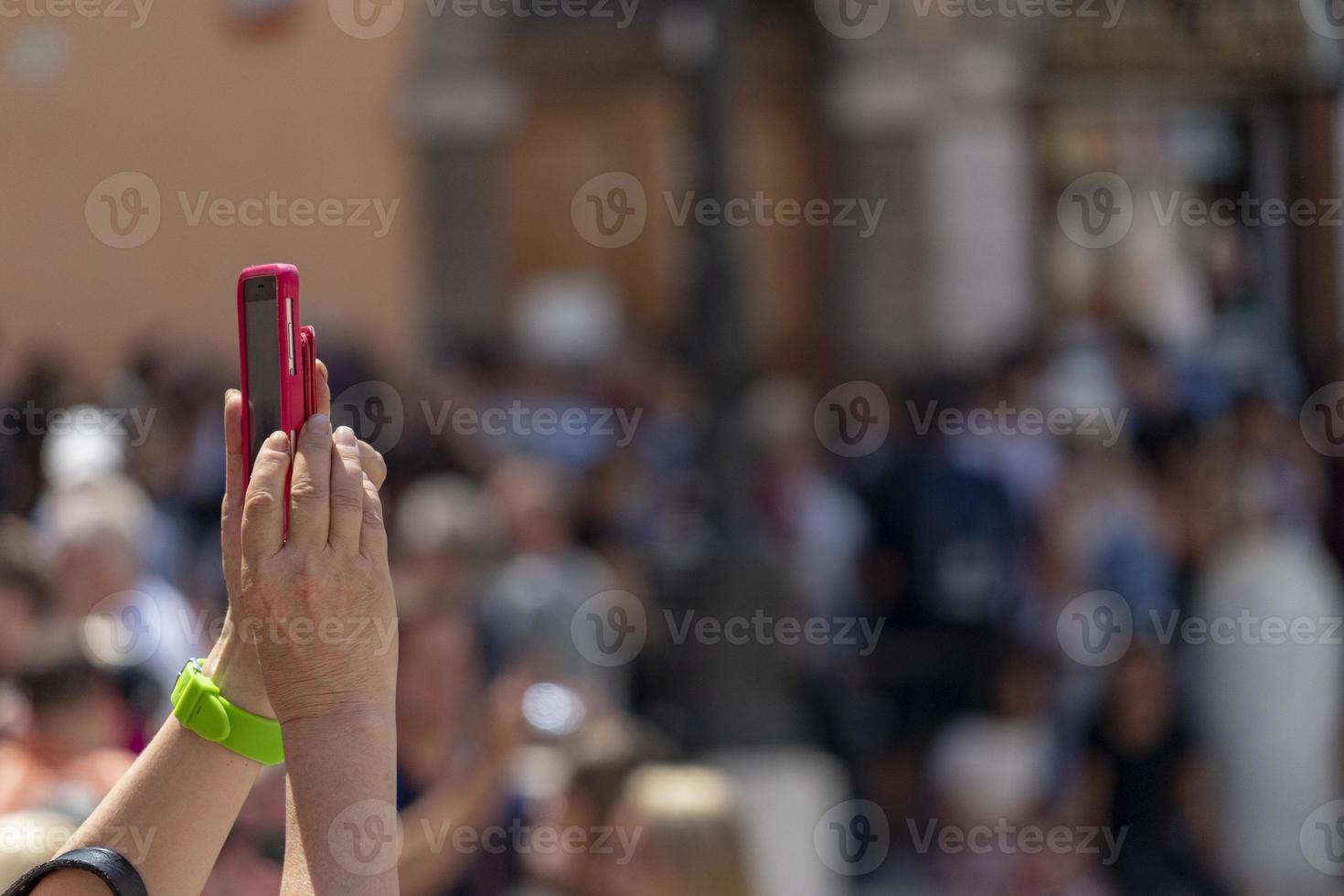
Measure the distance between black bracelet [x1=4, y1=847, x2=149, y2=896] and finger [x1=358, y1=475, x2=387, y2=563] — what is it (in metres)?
0.37

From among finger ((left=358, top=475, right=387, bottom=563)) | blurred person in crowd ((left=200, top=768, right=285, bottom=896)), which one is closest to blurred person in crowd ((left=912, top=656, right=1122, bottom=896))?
blurred person in crowd ((left=200, top=768, right=285, bottom=896))

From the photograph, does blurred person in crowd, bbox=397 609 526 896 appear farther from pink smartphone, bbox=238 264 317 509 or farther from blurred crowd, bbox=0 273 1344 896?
pink smartphone, bbox=238 264 317 509

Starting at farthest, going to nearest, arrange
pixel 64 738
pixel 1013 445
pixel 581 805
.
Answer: pixel 1013 445
pixel 581 805
pixel 64 738

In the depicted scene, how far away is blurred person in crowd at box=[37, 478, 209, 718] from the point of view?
3980 mm

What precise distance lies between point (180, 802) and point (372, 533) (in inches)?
13.5

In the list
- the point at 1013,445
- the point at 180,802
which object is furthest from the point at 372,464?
the point at 1013,445

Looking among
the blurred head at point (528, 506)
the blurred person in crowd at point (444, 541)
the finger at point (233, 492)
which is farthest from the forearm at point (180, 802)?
the blurred head at point (528, 506)

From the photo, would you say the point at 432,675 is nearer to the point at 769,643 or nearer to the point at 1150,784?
the point at 769,643

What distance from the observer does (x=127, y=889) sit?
57.9 inches

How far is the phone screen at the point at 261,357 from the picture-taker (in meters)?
1.46

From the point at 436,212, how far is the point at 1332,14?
6.40 meters

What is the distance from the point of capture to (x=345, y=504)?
1.39m

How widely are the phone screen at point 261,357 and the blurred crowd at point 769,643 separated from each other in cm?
178

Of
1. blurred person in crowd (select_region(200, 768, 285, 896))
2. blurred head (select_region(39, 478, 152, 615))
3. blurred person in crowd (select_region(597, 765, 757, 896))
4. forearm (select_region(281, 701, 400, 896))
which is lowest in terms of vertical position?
blurred person in crowd (select_region(597, 765, 757, 896))
